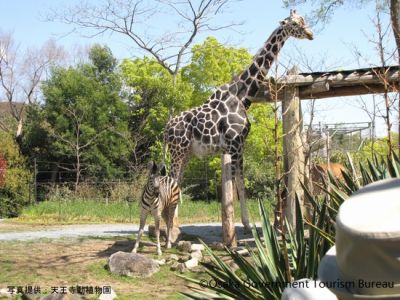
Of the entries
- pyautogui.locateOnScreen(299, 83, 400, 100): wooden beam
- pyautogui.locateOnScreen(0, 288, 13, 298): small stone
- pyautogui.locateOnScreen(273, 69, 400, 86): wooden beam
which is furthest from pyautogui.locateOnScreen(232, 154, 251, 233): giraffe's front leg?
pyautogui.locateOnScreen(0, 288, 13, 298): small stone

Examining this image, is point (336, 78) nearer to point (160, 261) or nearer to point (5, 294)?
point (160, 261)

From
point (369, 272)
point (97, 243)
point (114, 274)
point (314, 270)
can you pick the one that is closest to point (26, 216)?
point (97, 243)

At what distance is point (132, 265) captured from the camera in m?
7.41

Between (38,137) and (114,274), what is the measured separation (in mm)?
14794

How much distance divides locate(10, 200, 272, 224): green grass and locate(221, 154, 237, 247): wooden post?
17.0 feet

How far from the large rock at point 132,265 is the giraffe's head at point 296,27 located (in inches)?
195

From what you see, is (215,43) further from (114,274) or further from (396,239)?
(396,239)

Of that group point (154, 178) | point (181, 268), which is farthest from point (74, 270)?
point (154, 178)

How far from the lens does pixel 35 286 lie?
6.70 metres

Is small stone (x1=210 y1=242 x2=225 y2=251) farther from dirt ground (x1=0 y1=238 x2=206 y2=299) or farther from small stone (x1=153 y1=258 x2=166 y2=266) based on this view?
small stone (x1=153 y1=258 x2=166 y2=266)

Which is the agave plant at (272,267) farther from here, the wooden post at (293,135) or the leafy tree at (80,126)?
the leafy tree at (80,126)

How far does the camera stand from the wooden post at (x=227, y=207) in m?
9.16

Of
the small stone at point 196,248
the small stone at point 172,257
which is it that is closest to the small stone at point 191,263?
the small stone at point 172,257

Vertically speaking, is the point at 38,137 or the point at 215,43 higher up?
the point at 215,43
